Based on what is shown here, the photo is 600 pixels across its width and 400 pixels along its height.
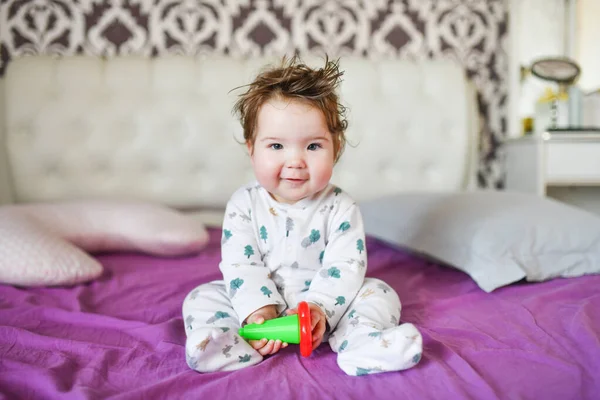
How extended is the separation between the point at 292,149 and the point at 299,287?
1.02 feet

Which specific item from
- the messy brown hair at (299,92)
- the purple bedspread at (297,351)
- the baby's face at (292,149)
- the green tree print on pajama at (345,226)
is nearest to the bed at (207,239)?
the purple bedspread at (297,351)

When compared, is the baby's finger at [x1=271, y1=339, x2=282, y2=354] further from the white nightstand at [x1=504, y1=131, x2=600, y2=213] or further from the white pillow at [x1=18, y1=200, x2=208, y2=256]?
the white nightstand at [x1=504, y1=131, x2=600, y2=213]

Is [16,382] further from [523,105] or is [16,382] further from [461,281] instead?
[523,105]

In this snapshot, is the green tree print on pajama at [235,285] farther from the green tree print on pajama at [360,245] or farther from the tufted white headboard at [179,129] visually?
the tufted white headboard at [179,129]

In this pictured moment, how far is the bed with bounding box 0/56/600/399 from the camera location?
0.77 meters

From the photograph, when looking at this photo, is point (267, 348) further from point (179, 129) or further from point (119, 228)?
point (179, 129)

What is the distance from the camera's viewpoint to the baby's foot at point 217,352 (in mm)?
792

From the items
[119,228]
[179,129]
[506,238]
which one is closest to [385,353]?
[506,238]

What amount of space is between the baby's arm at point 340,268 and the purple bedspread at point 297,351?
0.09 metres

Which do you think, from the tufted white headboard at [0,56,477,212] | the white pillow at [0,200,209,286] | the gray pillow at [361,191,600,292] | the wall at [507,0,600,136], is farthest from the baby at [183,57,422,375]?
the wall at [507,0,600,136]

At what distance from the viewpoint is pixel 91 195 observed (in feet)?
6.67

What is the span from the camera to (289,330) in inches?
32.7

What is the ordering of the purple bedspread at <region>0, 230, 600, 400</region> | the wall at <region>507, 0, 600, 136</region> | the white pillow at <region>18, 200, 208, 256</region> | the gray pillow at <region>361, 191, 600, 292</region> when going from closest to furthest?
the purple bedspread at <region>0, 230, 600, 400</region>
the gray pillow at <region>361, 191, 600, 292</region>
the white pillow at <region>18, 200, 208, 256</region>
the wall at <region>507, 0, 600, 136</region>

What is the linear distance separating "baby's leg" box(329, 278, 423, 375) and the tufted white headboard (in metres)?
1.27
